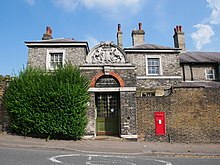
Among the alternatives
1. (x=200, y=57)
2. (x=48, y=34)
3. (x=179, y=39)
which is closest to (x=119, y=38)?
(x=179, y=39)

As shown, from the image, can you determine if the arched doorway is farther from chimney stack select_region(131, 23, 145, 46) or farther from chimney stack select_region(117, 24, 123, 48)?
chimney stack select_region(117, 24, 123, 48)

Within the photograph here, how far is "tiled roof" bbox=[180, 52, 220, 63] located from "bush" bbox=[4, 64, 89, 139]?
10.7 metres

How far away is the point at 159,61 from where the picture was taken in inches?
663

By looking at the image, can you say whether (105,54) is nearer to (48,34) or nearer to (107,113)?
(107,113)

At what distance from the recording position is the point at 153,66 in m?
16.8

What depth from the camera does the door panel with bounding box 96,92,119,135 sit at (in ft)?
43.2

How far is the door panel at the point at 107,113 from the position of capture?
1316cm

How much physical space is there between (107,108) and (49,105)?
396 centimetres

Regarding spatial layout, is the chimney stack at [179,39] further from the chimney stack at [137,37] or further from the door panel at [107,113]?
the door panel at [107,113]

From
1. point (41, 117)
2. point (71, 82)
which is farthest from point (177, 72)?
point (41, 117)

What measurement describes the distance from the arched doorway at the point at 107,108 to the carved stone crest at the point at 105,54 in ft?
3.82

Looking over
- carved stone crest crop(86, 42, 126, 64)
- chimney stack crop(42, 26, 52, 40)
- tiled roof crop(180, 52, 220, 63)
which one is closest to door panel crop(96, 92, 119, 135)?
carved stone crest crop(86, 42, 126, 64)

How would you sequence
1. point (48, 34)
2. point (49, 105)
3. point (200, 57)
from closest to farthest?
point (49, 105) → point (48, 34) → point (200, 57)

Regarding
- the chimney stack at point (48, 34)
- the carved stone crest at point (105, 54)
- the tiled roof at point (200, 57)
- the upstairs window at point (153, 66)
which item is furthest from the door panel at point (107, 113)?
the chimney stack at point (48, 34)
